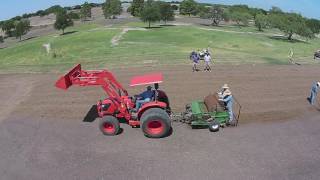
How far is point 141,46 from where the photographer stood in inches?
1549

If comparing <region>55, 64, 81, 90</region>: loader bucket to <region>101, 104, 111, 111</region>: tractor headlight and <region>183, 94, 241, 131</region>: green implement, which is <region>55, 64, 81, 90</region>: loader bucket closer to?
<region>101, 104, 111, 111</region>: tractor headlight

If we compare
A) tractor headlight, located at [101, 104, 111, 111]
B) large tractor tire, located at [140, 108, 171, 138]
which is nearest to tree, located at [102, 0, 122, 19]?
tractor headlight, located at [101, 104, 111, 111]

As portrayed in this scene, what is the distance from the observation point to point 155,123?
1470cm

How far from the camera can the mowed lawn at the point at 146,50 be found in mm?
32406

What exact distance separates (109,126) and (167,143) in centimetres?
230

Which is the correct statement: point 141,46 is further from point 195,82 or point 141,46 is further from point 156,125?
point 156,125

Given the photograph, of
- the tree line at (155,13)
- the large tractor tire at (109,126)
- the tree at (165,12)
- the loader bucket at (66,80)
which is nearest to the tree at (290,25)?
the tree at (165,12)

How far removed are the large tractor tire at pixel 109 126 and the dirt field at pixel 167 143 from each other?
0.21 m

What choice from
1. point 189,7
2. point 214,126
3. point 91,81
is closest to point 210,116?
point 214,126

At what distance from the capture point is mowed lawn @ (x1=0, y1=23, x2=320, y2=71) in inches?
1276

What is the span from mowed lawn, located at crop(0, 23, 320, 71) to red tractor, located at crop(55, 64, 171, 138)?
1463cm

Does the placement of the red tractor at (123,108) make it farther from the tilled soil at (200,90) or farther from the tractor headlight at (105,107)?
the tilled soil at (200,90)

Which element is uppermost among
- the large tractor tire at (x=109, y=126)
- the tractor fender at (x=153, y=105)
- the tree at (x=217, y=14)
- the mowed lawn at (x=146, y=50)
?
the tree at (x=217, y=14)

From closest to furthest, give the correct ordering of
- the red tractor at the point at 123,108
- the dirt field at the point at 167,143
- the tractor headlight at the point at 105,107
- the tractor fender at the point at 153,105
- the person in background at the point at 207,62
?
the dirt field at the point at 167,143 → the red tractor at the point at 123,108 → the tractor fender at the point at 153,105 → the tractor headlight at the point at 105,107 → the person in background at the point at 207,62
